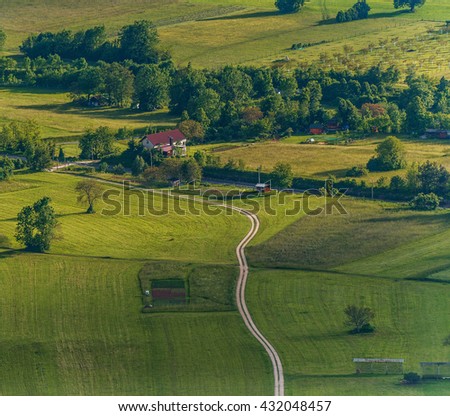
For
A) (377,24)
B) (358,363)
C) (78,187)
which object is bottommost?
(358,363)

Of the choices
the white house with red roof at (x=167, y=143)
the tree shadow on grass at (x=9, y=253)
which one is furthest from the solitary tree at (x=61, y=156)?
the tree shadow on grass at (x=9, y=253)

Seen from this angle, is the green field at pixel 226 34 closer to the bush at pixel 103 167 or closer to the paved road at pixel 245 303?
the bush at pixel 103 167

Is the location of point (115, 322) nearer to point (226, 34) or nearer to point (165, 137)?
point (165, 137)

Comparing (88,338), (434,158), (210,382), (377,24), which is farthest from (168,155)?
(377,24)

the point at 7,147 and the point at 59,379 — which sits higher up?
the point at 7,147

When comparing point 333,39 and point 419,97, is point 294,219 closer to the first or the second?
point 419,97

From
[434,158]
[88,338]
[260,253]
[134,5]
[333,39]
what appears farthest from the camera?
[134,5]

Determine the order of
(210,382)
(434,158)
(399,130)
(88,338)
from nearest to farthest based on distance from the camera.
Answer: (210,382) < (88,338) < (434,158) < (399,130)

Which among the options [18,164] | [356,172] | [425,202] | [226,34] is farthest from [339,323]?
[226,34]
